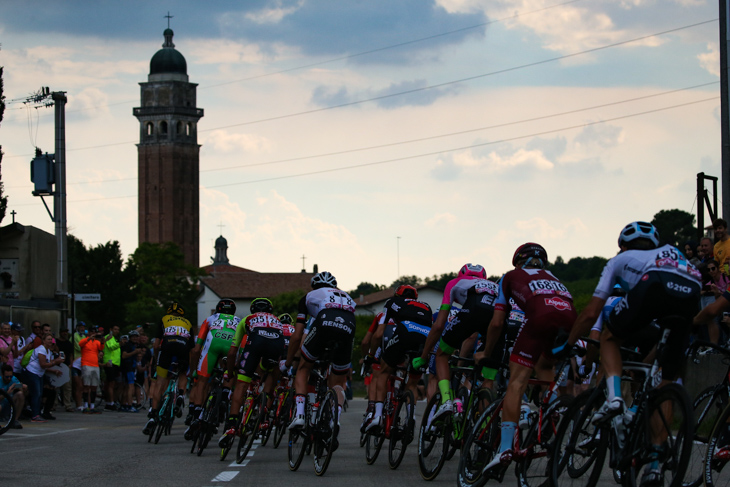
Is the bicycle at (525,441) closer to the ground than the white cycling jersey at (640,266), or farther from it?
closer to the ground

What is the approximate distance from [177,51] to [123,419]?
160 meters

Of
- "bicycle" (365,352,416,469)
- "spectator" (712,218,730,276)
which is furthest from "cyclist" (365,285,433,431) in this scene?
"spectator" (712,218,730,276)

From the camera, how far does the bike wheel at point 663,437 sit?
5857 millimetres

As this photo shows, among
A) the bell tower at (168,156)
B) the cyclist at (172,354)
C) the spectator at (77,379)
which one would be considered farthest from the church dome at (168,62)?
the cyclist at (172,354)

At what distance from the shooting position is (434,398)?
9.30 m

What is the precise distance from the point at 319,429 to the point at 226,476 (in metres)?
0.93

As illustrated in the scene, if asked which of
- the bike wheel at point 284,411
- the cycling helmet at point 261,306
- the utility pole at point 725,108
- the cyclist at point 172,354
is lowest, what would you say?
the bike wheel at point 284,411

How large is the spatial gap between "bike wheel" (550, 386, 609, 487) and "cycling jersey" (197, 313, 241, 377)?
24.8ft

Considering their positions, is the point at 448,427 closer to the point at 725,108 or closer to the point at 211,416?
the point at 211,416

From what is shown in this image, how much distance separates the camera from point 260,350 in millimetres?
12383

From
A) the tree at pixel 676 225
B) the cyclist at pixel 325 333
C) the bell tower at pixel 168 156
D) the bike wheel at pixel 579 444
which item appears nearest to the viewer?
the bike wheel at pixel 579 444

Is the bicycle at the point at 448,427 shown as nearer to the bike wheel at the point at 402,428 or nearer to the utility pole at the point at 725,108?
the bike wheel at the point at 402,428

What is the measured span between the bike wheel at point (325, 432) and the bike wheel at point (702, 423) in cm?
322

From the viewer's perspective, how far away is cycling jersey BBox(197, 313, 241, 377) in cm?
1390
